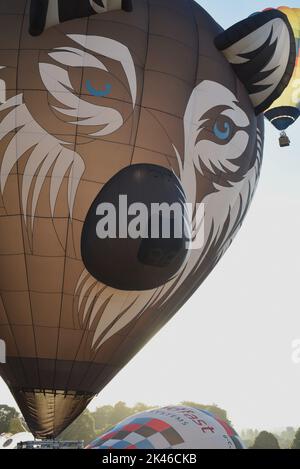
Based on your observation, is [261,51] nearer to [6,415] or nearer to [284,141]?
[284,141]

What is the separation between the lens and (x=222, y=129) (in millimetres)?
7828

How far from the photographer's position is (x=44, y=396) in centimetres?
711

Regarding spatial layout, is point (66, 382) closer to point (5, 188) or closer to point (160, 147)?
point (5, 188)

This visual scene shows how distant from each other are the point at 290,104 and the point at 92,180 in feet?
24.1

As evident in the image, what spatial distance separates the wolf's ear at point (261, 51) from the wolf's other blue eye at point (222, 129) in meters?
0.79

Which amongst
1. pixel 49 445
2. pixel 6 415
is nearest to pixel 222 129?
pixel 49 445

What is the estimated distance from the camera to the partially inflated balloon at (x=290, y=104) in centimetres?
1256

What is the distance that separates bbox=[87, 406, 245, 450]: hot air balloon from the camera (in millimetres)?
8305

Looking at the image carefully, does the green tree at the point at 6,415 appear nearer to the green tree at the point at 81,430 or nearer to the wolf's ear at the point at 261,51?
the green tree at the point at 81,430

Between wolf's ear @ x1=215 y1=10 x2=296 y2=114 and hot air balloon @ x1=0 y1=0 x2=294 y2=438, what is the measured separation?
0.14 feet

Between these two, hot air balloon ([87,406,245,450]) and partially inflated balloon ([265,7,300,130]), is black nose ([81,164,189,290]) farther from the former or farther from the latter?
partially inflated balloon ([265,7,300,130])
